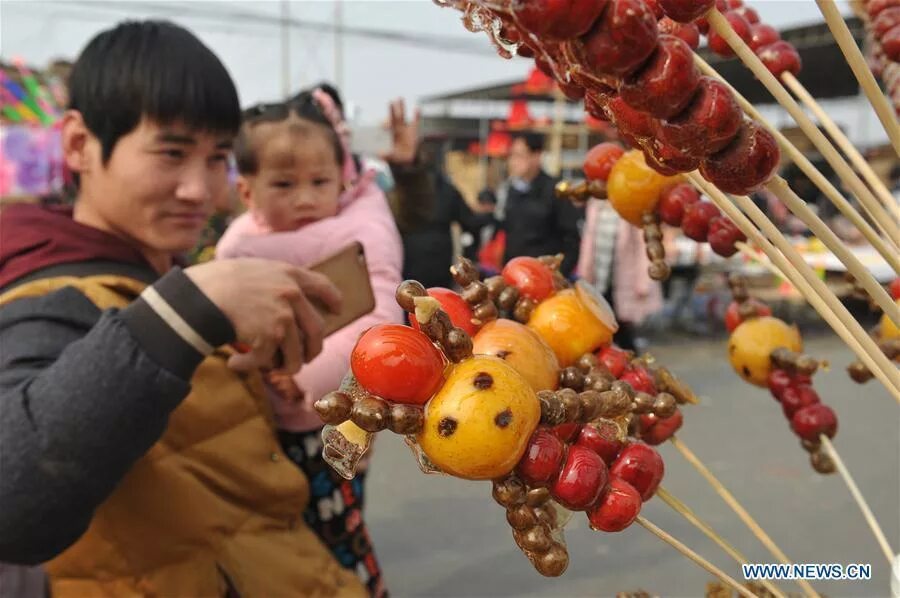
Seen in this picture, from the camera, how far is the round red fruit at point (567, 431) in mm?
375

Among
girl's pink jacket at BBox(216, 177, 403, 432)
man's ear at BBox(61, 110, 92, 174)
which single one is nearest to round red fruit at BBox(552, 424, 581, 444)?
girl's pink jacket at BBox(216, 177, 403, 432)

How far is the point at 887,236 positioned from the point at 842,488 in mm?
2501

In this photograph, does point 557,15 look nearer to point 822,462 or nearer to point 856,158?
point 856,158

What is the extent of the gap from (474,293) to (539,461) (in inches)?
4.4

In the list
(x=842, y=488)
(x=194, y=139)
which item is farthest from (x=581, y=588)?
(x=194, y=139)

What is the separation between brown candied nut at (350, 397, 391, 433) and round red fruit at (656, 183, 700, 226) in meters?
0.33

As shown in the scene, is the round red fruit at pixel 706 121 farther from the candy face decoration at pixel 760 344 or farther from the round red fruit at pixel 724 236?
the candy face decoration at pixel 760 344

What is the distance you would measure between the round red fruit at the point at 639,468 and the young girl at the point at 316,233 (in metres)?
0.62

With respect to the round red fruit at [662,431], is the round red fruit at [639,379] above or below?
above

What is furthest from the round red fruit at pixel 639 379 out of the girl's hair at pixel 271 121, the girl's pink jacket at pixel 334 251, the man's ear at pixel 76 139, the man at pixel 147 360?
the girl's hair at pixel 271 121

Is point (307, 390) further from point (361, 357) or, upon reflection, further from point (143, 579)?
point (361, 357)

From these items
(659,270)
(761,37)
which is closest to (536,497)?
(659,270)

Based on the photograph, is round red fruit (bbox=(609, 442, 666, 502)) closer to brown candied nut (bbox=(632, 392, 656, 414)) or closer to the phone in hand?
brown candied nut (bbox=(632, 392, 656, 414))

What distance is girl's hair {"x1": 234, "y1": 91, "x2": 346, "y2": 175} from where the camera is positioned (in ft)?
4.00
